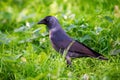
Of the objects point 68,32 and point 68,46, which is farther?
point 68,32

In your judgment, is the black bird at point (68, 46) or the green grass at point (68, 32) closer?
the green grass at point (68, 32)

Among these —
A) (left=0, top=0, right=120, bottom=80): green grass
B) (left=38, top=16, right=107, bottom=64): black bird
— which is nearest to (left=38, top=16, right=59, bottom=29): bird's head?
(left=38, top=16, right=107, bottom=64): black bird

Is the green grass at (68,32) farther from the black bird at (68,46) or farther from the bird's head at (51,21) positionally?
the bird's head at (51,21)

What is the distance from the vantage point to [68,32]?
709 centimetres

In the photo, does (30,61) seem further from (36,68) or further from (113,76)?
(113,76)

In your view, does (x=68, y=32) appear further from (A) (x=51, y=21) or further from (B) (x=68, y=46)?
(B) (x=68, y=46)

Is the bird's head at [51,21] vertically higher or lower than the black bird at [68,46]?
higher

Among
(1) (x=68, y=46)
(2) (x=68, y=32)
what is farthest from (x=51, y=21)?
(1) (x=68, y=46)

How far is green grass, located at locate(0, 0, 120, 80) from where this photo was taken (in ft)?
19.1

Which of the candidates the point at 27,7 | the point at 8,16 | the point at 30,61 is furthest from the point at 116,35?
the point at 27,7

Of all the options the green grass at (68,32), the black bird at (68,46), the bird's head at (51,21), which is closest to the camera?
the green grass at (68,32)

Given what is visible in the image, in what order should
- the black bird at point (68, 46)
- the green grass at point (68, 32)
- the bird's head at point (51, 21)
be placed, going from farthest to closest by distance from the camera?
the bird's head at point (51, 21), the black bird at point (68, 46), the green grass at point (68, 32)

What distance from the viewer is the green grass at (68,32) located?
5836 millimetres

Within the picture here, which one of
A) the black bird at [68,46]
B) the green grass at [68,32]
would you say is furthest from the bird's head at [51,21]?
the green grass at [68,32]
